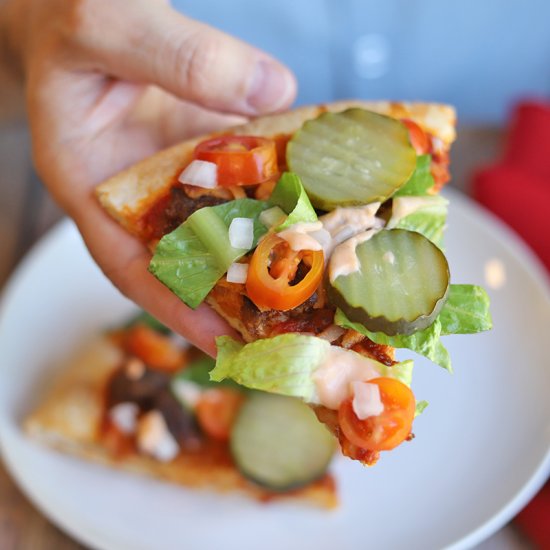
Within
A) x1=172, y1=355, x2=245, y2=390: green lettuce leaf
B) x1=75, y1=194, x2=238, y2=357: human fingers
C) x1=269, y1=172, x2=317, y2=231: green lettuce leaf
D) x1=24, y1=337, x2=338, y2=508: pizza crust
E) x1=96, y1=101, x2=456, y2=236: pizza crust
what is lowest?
x1=24, y1=337, x2=338, y2=508: pizza crust

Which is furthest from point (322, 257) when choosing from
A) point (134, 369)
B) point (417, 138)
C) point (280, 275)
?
point (134, 369)

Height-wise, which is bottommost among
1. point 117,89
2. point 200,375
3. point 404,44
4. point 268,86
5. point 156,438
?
point 156,438

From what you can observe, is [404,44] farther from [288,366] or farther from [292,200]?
[288,366]

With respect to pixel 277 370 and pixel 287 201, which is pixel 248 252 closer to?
pixel 287 201

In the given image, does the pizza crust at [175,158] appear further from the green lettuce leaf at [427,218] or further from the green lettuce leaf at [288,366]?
the green lettuce leaf at [288,366]

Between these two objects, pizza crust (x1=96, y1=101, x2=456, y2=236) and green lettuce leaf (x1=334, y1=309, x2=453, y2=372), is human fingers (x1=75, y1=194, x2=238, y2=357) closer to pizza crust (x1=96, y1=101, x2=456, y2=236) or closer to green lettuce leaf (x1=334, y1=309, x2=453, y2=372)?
pizza crust (x1=96, y1=101, x2=456, y2=236)

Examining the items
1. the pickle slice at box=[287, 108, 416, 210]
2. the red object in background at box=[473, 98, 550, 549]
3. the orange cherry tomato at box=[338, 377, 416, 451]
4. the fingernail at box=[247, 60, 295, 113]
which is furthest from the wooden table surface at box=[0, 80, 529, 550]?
the orange cherry tomato at box=[338, 377, 416, 451]

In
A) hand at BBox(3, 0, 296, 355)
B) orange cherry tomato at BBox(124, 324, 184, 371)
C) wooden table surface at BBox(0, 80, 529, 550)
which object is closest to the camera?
hand at BBox(3, 0, 296, 355)
